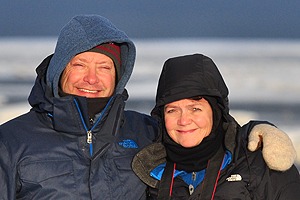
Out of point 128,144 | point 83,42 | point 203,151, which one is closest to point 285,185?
point 203,151

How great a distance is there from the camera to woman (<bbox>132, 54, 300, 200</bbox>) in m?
1.87

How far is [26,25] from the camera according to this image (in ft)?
30.9

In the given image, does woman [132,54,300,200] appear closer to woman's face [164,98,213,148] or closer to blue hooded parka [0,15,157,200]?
woman's face [164,98,213,148]

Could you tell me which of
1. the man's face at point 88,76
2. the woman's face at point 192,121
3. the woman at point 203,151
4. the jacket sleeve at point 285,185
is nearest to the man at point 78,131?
the man's face at point 88,76

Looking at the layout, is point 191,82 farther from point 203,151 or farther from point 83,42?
point 83,42

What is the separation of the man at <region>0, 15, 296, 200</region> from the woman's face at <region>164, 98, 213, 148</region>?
213mm

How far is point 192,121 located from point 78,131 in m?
0.36

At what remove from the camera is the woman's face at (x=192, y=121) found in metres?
1.95

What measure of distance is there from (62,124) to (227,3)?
9901 millimetres

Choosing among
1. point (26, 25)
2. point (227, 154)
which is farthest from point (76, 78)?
point (26, 25)

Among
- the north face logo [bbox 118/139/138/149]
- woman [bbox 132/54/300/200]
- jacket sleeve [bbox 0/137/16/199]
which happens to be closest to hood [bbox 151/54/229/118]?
woman [bbox 132/54/300/200]

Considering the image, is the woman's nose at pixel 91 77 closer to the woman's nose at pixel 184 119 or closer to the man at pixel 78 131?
the man at pixel 78 131

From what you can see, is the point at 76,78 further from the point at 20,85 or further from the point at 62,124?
the point at 20,85

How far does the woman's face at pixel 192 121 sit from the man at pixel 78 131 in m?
0.21
